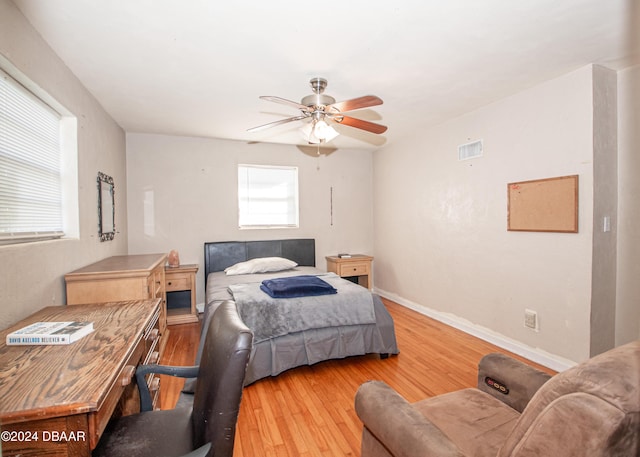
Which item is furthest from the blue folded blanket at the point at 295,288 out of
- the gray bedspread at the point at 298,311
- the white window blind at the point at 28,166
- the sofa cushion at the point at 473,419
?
the white window blind at the point at 28,166

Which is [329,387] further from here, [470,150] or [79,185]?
[470,150]

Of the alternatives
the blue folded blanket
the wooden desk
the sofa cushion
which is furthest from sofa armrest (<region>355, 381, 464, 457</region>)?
the blue folded blanket

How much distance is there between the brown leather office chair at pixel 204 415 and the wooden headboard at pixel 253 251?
3.10 m

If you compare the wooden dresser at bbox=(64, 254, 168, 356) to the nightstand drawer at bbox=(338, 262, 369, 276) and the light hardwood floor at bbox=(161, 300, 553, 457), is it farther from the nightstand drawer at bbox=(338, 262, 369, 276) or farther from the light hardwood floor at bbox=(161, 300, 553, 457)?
the nightstand drawer at bbox=(338, 262, 369, 276)

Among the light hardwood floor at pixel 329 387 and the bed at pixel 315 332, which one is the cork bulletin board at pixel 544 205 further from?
the bed at pixel 315 332

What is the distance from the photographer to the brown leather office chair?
1.01 meters

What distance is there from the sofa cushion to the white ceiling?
206 cm

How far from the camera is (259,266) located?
13.6 feet

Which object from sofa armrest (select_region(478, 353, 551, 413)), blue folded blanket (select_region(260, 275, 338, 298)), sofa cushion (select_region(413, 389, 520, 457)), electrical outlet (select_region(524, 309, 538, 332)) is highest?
blue folded blanket (select_region(260, 275, 338, 298))

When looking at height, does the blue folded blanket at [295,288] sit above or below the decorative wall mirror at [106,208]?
below

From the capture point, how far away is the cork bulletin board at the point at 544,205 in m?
2.62

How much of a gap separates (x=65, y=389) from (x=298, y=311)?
1.88 m

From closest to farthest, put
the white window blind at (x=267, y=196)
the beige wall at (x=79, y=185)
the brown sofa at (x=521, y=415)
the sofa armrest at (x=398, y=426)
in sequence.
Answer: the brown sofa at (x=521, y=415) → the sofa armrest at (x=398, y=426) → the beige wall at (x=79, y=185) → the white window blind at (x=267, y=196)

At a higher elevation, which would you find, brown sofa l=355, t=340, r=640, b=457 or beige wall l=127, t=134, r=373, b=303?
beige wall l=127, t=134, r=373, b=303
